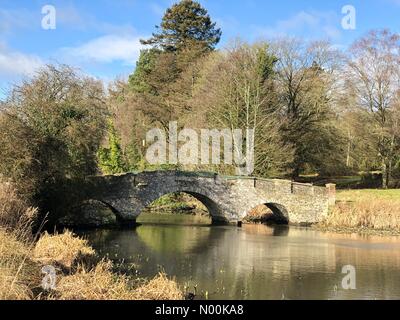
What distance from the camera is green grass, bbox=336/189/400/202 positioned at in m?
31.0

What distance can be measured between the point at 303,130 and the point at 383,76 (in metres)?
6.93

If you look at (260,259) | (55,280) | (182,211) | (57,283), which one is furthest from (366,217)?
(57,283)

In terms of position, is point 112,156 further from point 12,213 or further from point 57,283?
point 57,283

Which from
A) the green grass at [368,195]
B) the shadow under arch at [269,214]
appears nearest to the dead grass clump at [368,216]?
the green grass at [368,195]

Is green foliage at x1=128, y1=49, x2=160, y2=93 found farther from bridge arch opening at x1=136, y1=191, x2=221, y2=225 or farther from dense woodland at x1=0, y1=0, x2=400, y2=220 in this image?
bridge arch opening at x1=136, y1=191, x2=221, y2=225

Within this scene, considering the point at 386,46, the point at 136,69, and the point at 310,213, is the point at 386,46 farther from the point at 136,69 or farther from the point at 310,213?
the point at 136,69

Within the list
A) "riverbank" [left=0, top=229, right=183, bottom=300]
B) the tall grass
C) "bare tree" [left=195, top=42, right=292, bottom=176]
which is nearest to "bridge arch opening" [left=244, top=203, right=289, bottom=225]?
the tall grass

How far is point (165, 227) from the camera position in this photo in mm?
27781

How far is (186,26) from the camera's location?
147 feet

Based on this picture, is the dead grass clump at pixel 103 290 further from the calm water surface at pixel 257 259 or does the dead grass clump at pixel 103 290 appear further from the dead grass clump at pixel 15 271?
the calm water surface at pixel 257 259

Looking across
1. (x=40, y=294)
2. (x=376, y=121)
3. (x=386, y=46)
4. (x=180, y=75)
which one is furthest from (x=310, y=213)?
(x=40, y=294)

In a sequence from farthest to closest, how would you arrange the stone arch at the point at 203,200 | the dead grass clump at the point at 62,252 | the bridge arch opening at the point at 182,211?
1. the bridge arch opening at the point at 182,211
2. the stone arch at the point at 203,200
3. the dead grass clump at the point at 62,252

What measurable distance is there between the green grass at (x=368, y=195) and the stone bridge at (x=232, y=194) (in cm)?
214

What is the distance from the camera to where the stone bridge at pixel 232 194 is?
27.5 m
